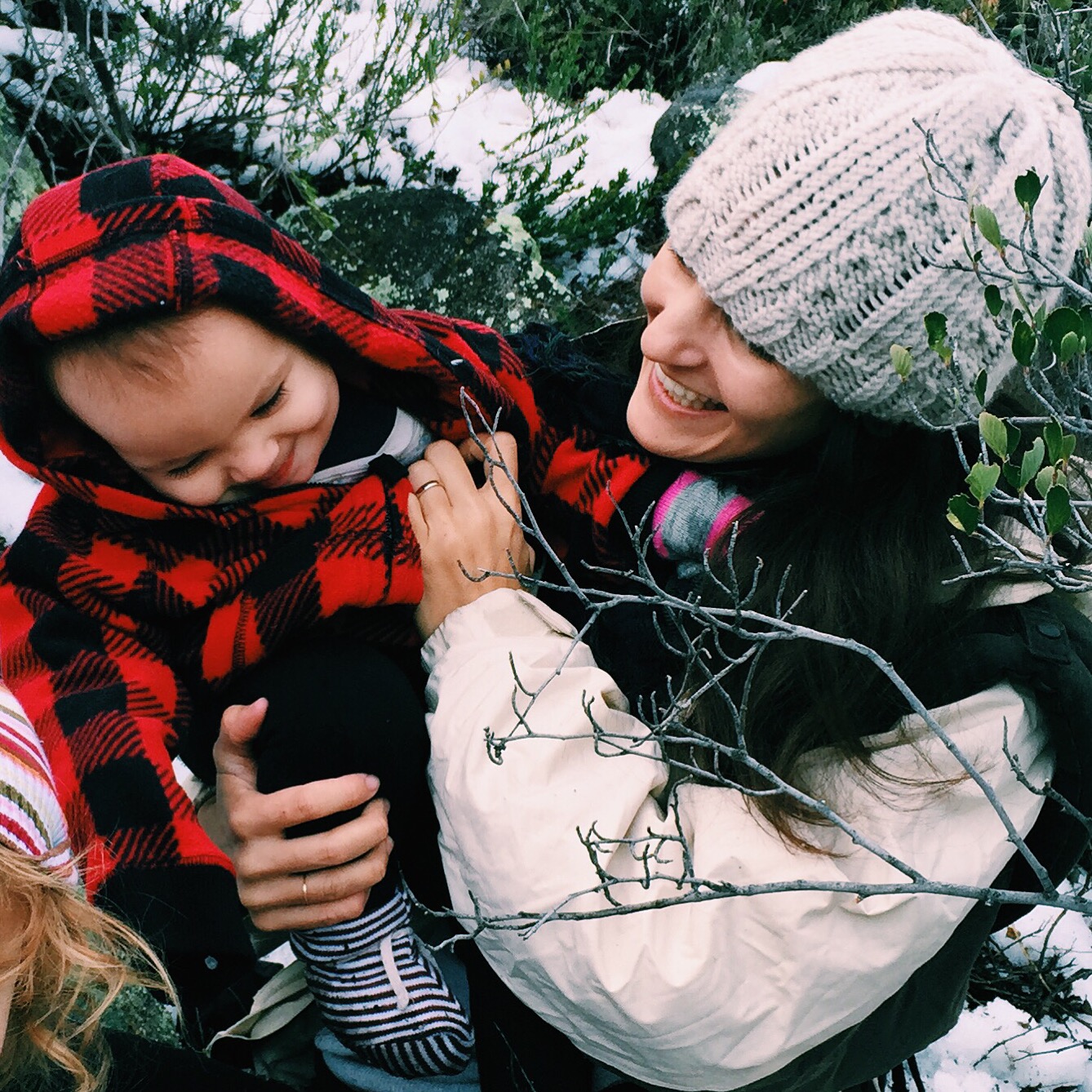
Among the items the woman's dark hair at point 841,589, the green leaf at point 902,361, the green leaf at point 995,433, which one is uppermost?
the green leaf at point 902,361

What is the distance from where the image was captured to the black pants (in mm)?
1515

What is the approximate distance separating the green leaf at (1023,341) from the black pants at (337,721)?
A: 3.27ft

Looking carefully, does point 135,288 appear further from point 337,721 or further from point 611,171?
point 611,171

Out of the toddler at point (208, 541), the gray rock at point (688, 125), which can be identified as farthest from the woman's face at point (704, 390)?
the gray rock at point (688, 125)

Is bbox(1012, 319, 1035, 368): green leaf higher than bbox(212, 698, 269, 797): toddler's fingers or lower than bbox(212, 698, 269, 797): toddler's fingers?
higher

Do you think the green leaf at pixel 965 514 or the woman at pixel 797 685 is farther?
the woman at pixel 797 685

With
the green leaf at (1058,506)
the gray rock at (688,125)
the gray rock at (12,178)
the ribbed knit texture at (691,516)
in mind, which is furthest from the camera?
the gray rock at (688,125)

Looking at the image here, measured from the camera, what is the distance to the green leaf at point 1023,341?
0.99 m

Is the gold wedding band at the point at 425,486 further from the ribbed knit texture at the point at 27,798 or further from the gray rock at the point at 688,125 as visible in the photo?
the gray rock at the point at 688,125

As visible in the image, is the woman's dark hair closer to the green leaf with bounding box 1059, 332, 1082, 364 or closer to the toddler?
the toddler

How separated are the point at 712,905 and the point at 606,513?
69cm

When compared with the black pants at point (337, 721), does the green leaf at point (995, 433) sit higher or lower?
higher

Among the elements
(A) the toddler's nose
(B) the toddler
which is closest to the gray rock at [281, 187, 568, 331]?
(B) the toddler

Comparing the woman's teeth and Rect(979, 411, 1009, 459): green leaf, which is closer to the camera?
Rect(979, 411, 1009, 459): green leaf
